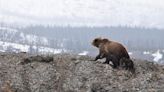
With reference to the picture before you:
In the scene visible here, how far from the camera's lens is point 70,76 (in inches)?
1296

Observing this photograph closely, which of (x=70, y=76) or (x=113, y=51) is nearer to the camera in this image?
(x=70, y=76)

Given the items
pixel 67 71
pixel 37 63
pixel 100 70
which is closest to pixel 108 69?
pixel 100 70

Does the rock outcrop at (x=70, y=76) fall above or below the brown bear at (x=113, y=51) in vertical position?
below

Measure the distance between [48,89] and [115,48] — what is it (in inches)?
225

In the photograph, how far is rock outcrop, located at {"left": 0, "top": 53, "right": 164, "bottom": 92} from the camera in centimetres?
3105

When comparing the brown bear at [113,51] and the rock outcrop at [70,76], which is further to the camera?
the brown bear at [113,51]

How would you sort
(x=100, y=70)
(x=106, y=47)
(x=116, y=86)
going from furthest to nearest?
(x=106, y=47), (x=100, y=70), (x=116, y=86)

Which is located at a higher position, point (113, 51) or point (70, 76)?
point (113, 51)

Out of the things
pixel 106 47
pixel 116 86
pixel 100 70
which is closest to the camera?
pixel 116 86

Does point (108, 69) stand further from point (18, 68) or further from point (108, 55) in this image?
point (18, 68)

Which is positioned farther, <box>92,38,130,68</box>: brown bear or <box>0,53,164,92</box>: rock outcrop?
<box>92,38,130,68</box>: brown bear

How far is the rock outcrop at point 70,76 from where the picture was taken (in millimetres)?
31047

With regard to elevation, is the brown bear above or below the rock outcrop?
above

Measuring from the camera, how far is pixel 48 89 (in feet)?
106
